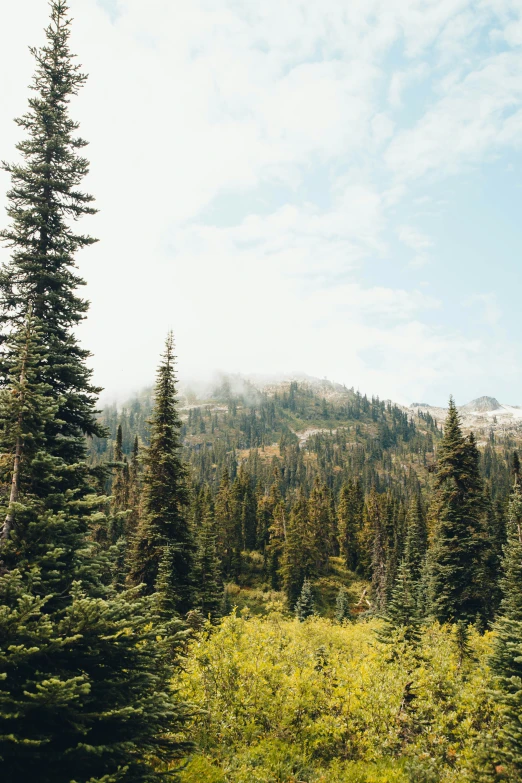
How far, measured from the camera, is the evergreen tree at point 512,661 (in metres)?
15.8

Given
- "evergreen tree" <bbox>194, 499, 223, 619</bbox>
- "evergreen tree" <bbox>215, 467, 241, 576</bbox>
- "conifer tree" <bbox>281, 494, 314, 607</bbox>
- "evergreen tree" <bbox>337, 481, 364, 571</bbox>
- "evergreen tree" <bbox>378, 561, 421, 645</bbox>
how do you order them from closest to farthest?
"evergreen tree" <bbox>378, 561, 421, 645</bbox> < "evergreen tree" <bbox>194, 499, 223, 619</bbox> < "conifer tree" <bbox>281, 494, 314, 607</bbox> < "evergreen tree" <bbox>215, 467, 241, 576</bbox> < "evergreen tree" <bbox>337, 481, 364, 571</bbox>

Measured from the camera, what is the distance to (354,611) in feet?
221

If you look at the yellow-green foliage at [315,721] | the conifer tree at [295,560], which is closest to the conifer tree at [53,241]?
the yellow-green foliage at [315,721]

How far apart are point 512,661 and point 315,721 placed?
9659mm

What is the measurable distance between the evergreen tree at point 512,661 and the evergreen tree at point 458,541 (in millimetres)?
2494

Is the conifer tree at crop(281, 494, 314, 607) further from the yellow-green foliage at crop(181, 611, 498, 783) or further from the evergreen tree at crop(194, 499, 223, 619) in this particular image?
the yellow-green foliage at crop(181, 611, 498, 783)

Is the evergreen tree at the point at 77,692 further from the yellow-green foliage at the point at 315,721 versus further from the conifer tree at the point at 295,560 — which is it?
the conifer tree at the point at 295,560

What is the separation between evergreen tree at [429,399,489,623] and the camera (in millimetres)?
31047

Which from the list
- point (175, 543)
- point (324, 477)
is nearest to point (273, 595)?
point (175, 543)

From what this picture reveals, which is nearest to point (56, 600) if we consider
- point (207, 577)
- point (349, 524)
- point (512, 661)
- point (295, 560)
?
point (512, 661)

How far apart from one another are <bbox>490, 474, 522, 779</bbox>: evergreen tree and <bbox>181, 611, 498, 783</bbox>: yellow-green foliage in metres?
1.05

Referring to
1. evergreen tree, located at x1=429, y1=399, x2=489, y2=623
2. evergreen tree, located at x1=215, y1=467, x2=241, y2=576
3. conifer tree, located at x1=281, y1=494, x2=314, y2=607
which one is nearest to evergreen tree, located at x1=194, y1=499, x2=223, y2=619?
evergreen tree, located at x1=429, y1=399, x2=489, y2=623

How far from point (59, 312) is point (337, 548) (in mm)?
90840

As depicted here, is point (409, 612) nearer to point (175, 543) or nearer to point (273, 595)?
point (175, 543)
